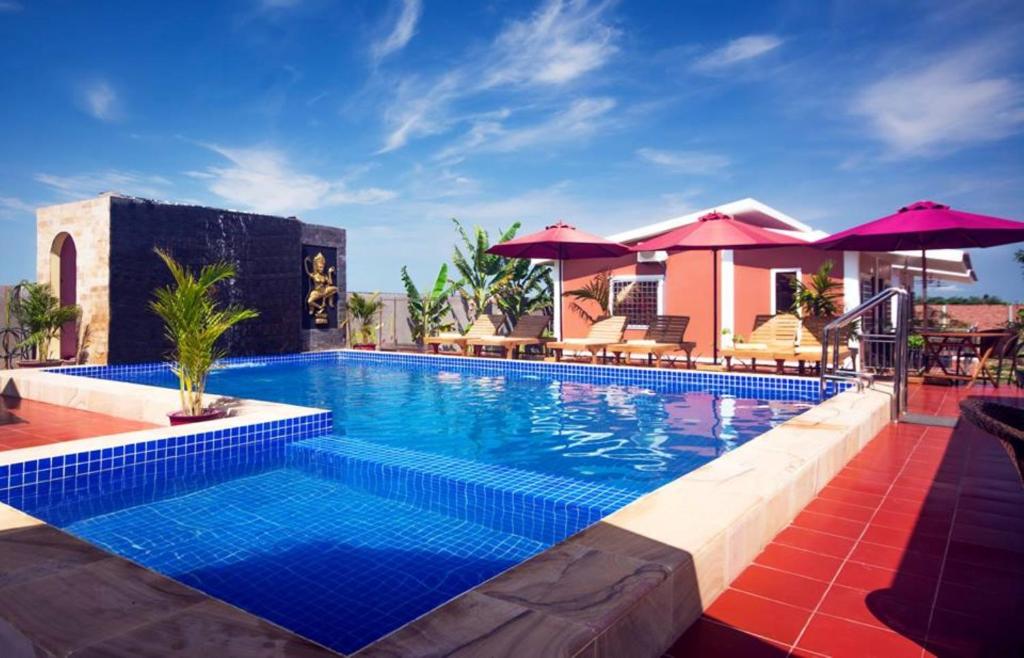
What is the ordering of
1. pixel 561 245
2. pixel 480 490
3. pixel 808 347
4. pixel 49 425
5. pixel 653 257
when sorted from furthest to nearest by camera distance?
pixel 653 257 → pixel 561 245 → pixel 808 347 → pixel 49 425 → pixel 480 490

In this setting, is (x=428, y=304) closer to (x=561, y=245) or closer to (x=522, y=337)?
(x=522, y=337)

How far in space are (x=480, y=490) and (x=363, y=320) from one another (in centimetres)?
1431

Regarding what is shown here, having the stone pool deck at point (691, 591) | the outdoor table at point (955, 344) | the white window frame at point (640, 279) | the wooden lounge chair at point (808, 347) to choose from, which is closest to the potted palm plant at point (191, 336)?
the stone pool deck at point (691, 591)

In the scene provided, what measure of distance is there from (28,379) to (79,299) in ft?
18.7

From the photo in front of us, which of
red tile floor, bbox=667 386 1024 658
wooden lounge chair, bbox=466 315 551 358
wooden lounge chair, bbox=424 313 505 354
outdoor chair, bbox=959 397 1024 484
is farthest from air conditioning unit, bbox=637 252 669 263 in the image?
outdoor chair, bbox=959 397 1024 484

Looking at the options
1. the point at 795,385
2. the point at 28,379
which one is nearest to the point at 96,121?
the point at 28,379

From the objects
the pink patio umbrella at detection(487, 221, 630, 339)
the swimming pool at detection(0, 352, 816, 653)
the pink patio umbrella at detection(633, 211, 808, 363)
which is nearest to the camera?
the swimming pool at detection(0, 352, 816, 653)

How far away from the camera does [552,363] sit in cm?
1195

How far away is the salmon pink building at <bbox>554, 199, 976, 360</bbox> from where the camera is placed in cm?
1327

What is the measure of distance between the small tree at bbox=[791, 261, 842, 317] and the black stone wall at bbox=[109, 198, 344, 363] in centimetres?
1214

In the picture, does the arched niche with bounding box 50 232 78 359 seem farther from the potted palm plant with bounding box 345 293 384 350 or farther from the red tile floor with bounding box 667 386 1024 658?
the red tile floor with bounding box 667 386 1024 658

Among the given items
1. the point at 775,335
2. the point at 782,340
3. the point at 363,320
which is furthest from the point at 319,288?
the point at 782,340

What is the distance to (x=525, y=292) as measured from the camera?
17.6 metres

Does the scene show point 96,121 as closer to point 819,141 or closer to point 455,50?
point 455,50
